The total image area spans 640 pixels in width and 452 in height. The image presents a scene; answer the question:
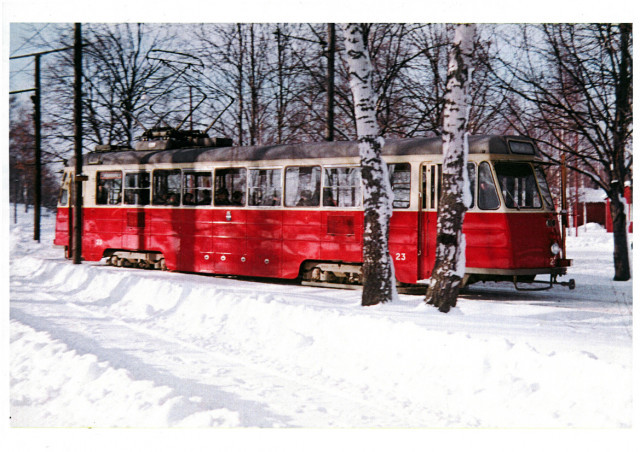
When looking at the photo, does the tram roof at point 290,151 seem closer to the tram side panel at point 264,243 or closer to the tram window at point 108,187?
the tram window at point 108,187

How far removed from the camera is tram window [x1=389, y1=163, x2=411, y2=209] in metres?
12.3

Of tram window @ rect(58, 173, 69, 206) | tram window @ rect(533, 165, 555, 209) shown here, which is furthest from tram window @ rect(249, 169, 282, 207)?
tram window @ rect(58, 173, 69, 206)

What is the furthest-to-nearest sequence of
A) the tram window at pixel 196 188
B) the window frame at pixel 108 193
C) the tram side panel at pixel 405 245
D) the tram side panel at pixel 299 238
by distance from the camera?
1. the window frame at pixel 108 193
2. the tram window at pixel 196 188
3. the tram side panel at pixel 299 238
4. the tram side panel at pixel 405 245

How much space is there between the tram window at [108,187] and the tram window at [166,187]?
1.33 m

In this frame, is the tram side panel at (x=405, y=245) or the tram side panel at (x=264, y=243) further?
the tram side panel at (x=264, y=243)

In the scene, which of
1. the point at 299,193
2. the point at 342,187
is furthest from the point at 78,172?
the point at 342,187

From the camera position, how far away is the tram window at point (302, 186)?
13.4 m

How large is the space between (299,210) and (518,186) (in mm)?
4357

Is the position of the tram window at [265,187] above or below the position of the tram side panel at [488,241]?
above

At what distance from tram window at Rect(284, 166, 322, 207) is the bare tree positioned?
5.19 meters

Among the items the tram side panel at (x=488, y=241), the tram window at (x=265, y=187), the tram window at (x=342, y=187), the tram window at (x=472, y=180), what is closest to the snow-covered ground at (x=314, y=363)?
the tram side panel at (x=488, y=241)

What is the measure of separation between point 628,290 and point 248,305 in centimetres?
809

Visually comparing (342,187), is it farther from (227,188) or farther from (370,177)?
(227,188)

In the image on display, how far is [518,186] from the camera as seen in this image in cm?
1178
